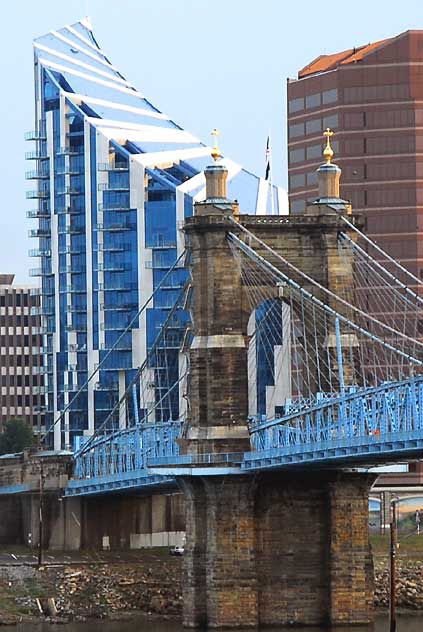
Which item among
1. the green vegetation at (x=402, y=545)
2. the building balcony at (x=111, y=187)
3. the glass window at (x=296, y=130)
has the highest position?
the glass window at (x=296, y=130)

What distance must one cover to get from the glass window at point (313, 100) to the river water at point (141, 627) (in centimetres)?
Answer: 7841

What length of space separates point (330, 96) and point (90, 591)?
247ft

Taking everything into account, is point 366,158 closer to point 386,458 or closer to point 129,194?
point 129,194

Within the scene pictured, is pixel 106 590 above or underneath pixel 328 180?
underneath

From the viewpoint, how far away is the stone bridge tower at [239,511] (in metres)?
109

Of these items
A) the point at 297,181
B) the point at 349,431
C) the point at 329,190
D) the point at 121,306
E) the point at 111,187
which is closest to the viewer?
the point at 349,431

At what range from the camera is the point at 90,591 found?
11681cm

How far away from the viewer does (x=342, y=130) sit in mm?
183000

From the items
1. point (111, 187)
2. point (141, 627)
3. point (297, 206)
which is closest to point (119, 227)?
point (111, 187)

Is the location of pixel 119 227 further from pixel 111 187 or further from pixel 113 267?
pixel 113 267

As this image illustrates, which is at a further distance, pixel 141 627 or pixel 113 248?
pixel 113 248

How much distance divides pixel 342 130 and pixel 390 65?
592 centimetres

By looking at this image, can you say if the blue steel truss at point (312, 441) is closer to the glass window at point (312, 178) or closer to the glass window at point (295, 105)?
the glass window at point (312, 178)

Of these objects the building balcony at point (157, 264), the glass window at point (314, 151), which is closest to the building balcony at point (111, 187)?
the building balcony at point (157, 264)
